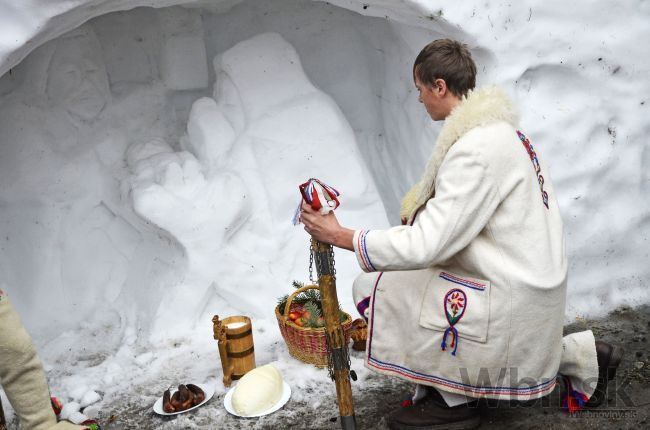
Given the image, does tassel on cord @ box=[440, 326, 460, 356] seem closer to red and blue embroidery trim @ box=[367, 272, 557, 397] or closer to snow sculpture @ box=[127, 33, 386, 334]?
red and blue embroidery trim @ box=[367, 272, 557, 397]

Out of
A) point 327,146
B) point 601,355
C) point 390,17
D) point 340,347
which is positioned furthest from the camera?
point 327,146

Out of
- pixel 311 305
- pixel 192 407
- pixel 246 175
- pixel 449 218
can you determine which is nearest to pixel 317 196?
pixel 449 218

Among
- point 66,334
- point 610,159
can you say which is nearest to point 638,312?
point 610,159

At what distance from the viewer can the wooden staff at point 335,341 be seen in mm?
2592

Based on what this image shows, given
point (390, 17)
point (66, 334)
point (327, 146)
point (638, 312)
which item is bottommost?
point (638, 312)

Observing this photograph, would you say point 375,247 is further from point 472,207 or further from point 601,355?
point 601,355

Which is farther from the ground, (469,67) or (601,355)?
(469,67)

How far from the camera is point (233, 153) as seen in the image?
4.11 metres

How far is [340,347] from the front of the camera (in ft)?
8.68

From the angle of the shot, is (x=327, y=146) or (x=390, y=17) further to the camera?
(x=327, y=146)

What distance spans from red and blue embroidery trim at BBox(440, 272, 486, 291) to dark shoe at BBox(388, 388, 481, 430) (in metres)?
0.54

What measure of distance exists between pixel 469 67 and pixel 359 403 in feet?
4.99

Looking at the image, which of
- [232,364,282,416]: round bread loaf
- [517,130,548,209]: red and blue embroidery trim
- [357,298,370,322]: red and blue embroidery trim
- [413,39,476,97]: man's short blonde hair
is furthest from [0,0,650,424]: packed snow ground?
[517,130,548,209]: red and blue embroidery trim

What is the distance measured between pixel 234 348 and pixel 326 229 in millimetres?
1045
